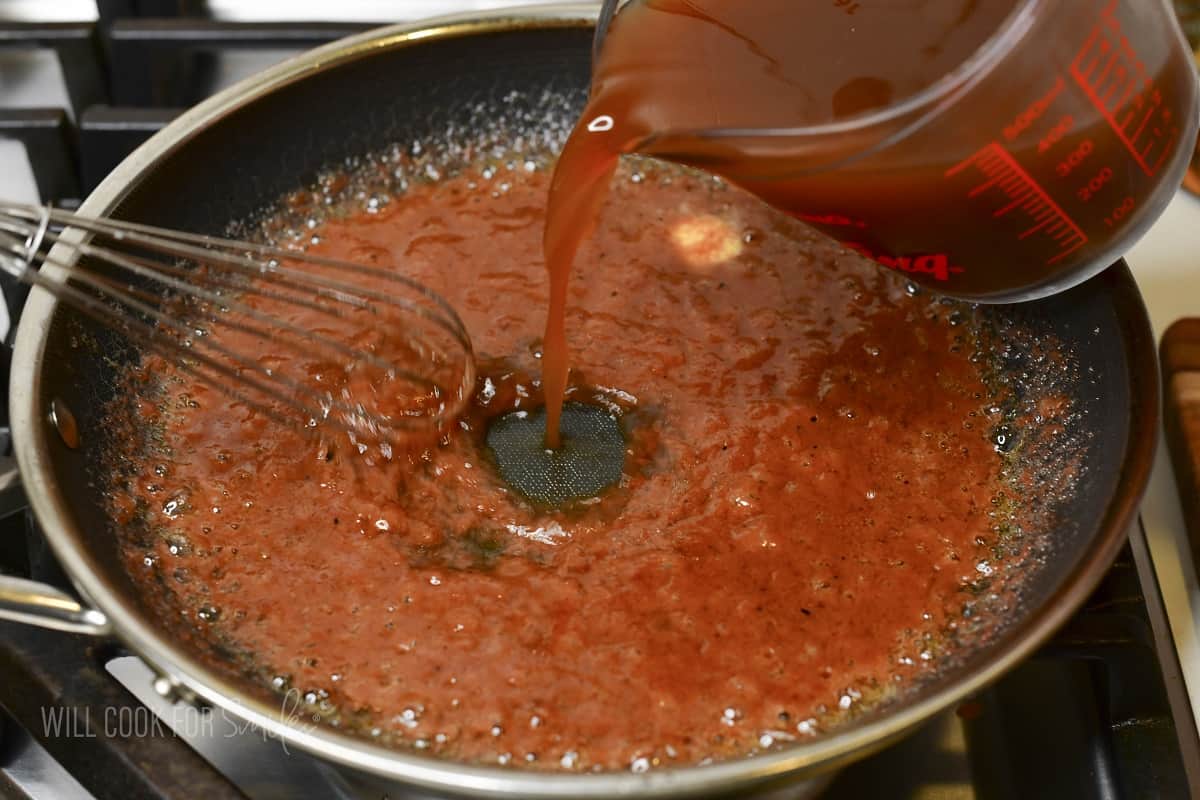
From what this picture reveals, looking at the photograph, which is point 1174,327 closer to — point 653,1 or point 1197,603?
point 1197,603

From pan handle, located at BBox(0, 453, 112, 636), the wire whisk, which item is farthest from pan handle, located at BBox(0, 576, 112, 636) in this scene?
the wire whisk

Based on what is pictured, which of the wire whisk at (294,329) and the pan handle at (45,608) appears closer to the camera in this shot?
the pan handle at (45,608)

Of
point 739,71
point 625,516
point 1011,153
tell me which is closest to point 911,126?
point 1011,153

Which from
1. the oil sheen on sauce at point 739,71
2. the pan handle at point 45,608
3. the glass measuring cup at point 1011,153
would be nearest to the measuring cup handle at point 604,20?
the oil sheen on sauce at point 739,71

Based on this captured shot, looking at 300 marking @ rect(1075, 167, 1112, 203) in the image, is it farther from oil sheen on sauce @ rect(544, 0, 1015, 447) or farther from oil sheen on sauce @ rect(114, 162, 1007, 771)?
oil sheen on sauce @ rect(114, 162, 1007, 771)

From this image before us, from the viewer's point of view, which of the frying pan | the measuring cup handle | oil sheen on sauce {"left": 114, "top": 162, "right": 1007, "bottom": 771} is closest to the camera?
the frying pan

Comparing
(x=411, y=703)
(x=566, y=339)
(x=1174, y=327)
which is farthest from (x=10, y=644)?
(x=1174, y=327)

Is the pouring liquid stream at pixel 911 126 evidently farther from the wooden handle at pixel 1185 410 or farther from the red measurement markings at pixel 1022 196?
the wooden handle at pixel 1185 410
